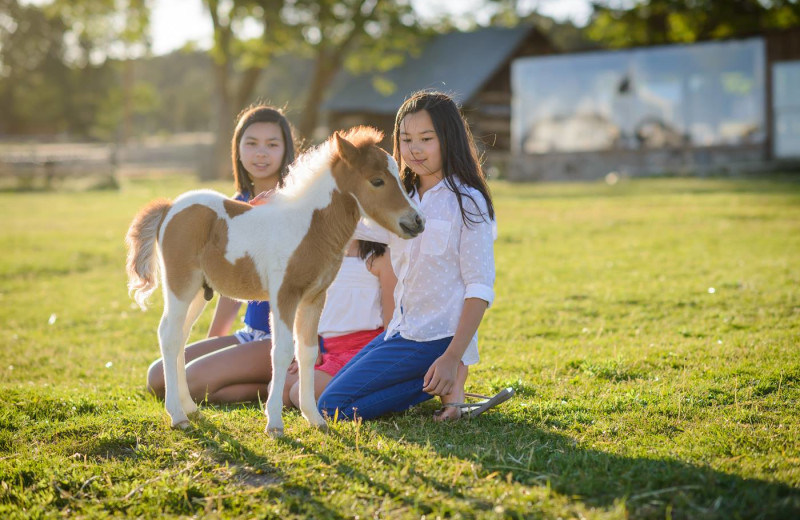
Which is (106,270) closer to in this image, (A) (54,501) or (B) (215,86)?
(A) (54,501)

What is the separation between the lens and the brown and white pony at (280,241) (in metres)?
3.96

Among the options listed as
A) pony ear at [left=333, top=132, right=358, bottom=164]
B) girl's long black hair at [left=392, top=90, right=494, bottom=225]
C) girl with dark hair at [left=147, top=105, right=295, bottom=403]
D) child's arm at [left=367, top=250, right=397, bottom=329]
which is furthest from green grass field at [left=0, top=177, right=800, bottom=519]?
pony ear at [left=333, top=132, right=358, bottom=164]

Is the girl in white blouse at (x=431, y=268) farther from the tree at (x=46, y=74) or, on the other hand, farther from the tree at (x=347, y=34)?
the tree at (x=46, y=74)

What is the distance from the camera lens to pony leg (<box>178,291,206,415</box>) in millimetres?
4383

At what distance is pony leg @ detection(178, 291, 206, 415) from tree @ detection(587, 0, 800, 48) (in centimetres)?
3322

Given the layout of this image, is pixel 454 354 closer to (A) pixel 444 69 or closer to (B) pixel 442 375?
(B) pixel 442 375

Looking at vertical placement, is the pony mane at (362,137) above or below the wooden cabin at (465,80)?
below

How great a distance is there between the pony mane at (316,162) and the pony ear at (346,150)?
108 millimetres

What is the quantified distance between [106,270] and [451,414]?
9.05 metres

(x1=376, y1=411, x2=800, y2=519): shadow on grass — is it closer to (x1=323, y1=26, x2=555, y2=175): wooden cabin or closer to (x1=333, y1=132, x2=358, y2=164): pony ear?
→ (x1=333, y1=132, x2=358, y2=164): pony ear

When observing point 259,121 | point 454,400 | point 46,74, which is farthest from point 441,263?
point 46,74

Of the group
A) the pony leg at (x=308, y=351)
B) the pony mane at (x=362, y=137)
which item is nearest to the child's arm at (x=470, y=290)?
the pony leg at (x=308, y=351)

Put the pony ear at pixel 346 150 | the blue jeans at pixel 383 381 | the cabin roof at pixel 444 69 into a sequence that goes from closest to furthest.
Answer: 1. the pony ear at pixel 346 150
2. the blue jeans at pixel 383 381
3. the cabin roof at pixel 444 69

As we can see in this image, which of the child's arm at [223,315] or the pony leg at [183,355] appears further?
the child's arm at [223,315]
